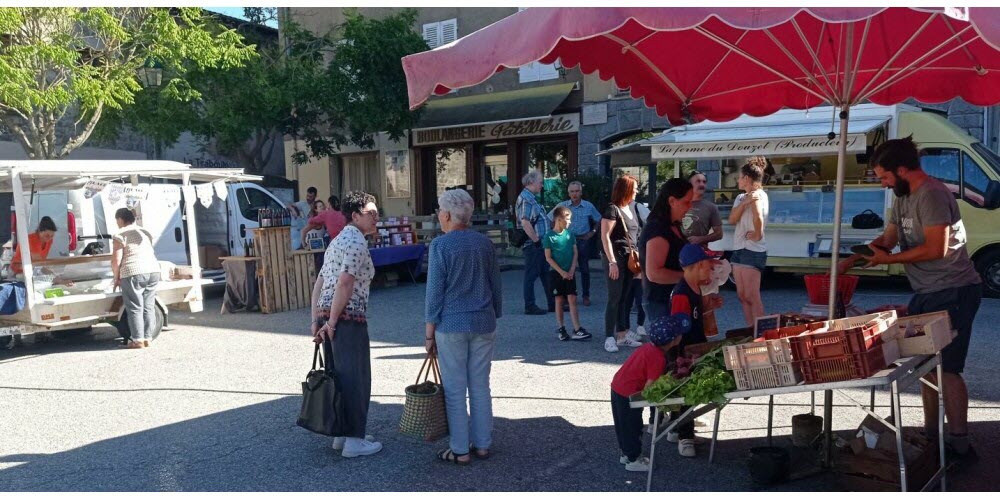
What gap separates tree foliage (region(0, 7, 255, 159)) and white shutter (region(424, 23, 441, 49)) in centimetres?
678

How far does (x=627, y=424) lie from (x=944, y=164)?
8.58 m

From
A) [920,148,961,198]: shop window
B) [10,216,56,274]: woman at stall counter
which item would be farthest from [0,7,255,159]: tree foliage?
[920,148,961,198]: shop window

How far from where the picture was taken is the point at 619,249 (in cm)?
736

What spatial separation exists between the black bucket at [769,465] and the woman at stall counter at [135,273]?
6.91 meters

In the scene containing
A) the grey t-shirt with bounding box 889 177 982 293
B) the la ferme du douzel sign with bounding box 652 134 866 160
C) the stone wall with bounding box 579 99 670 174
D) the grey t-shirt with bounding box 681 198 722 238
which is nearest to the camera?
the grey t-shirt with bounding box 889 177 982 293

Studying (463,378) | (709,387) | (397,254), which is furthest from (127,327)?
(709,387)

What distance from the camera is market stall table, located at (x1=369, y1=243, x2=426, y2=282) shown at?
12910mm

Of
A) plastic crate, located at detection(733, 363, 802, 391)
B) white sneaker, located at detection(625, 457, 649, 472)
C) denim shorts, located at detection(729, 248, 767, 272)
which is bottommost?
white sneaker, located at detection(625, 457, 649, 472)

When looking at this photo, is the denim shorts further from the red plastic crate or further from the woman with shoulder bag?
the red plastic crate

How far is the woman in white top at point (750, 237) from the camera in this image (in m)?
6.88

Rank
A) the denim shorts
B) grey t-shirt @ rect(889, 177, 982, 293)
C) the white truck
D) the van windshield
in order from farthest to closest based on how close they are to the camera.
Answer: the van windshield, the white truck, the denim shorts, grey t-shirt @ rect(889, 177, 982, 293)

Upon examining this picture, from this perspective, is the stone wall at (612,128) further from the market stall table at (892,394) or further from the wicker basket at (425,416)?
the market stall table at (892,394)

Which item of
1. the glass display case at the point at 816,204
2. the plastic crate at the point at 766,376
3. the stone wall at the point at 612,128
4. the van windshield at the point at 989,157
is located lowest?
the plastic crate at the point at 766,376

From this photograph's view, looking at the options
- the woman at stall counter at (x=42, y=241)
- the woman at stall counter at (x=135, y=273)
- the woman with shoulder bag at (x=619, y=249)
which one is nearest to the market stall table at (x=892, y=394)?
the woman with shoulder bag at (x=619, y=249)
